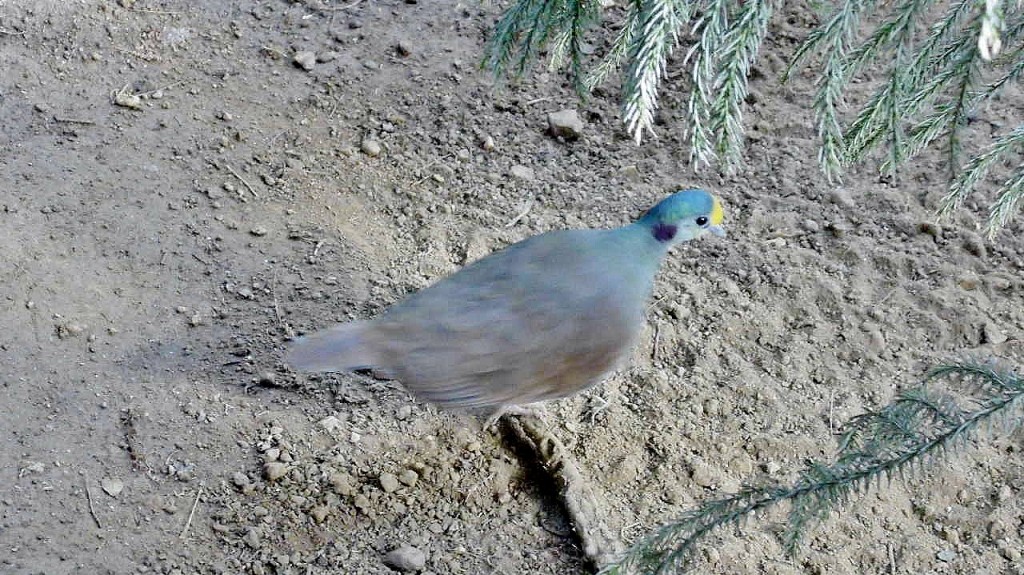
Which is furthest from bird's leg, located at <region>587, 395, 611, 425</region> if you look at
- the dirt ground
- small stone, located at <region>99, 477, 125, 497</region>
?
small stone, located at <region>99, 477, 125, 497</region>

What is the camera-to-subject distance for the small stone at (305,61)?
4.16 m

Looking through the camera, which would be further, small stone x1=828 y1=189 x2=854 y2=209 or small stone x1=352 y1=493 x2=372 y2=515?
small stone x1=828 y1=189 x2=854 y2=209

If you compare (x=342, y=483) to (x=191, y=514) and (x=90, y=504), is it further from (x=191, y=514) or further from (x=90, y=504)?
(x=90, y=504)

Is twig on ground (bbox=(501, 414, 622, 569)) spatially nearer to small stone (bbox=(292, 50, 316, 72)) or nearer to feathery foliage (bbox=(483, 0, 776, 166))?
feathery foliage (bbox=(483, 0, 776, 166))

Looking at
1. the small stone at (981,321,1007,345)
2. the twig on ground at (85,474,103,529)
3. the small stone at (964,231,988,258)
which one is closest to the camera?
the twig on ground at (85,474,103,529)

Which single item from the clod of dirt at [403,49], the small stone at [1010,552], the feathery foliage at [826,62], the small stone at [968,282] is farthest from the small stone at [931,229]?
the clod of dirt at [403,49]

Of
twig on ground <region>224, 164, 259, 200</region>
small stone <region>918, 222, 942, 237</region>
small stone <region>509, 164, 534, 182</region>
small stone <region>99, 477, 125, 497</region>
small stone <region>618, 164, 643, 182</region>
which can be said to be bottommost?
small stone <region>99, 477, 125, 497</region>

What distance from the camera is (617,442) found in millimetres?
2982

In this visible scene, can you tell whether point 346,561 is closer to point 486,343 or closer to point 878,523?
point 486,343

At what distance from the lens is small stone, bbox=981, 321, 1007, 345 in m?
3.36

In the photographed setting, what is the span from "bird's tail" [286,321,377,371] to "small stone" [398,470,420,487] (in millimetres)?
371

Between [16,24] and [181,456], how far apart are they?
2.34 metres

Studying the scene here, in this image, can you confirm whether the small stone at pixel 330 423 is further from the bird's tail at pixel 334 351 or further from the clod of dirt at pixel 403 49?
the clod of dirt at pixel 403 49

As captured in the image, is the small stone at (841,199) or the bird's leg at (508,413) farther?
the small stone at (841,199)
